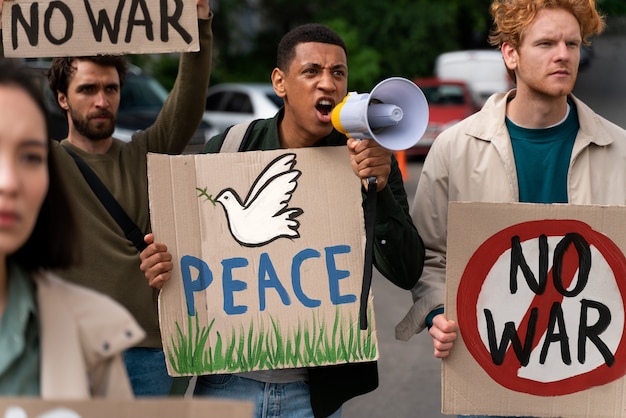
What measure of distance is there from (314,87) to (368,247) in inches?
21.3

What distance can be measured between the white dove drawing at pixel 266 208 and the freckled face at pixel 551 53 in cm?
81

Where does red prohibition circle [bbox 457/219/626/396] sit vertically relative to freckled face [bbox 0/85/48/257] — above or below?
below

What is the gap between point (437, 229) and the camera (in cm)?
322

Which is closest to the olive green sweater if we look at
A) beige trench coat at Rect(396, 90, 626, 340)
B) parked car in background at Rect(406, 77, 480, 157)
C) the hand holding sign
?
beige trench coat at Rect(396, 90, 626, 340)

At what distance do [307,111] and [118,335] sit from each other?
4.50ft

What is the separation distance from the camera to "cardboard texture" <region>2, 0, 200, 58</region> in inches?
122

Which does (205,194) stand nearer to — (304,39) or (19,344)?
(304,39)

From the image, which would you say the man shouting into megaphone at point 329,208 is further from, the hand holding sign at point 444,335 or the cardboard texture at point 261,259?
the hand holding sign at point 444,335

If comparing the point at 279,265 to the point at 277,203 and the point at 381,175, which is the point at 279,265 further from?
the point at 381,175

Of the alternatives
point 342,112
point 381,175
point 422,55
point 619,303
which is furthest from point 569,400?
point 422,55

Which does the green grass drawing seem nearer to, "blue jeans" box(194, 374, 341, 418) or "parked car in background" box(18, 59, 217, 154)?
"blue jeans" box(194, 374, 341, 418)

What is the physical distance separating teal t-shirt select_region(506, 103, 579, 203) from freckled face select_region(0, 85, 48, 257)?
1767 millimetres

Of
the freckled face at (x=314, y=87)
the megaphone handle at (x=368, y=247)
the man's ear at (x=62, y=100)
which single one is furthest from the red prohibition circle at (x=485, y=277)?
the man's ear at (x=62, y=100)

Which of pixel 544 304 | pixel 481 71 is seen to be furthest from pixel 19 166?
pixel 481 71
